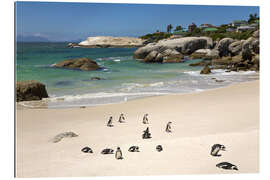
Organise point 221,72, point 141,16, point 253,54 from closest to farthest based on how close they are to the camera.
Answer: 1. point 141,16
2. point 253,54
3. point 221,72

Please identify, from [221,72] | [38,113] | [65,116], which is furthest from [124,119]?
[221,72]

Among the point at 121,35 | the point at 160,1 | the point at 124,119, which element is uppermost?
the point at 160,1

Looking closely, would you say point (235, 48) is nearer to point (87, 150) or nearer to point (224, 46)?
point (224, 46)

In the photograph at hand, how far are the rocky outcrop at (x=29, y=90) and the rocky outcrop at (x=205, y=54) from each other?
2688 mm

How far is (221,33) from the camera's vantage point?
5508 mm

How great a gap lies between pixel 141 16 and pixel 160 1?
0.37m

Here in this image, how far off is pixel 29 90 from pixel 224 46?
11.4 ft

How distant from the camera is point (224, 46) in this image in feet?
19.3

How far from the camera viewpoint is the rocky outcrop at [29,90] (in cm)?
454

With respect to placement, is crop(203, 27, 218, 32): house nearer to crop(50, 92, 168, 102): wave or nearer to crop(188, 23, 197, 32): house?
crop(188, 23, 197, 32): house

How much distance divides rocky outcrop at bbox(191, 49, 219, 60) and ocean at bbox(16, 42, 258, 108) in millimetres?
156

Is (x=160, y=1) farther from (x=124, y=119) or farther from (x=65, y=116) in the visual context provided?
(x=65, y=116)

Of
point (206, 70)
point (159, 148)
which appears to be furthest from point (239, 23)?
A: point (159, 148)

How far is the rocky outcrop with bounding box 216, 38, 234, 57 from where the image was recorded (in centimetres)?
585
